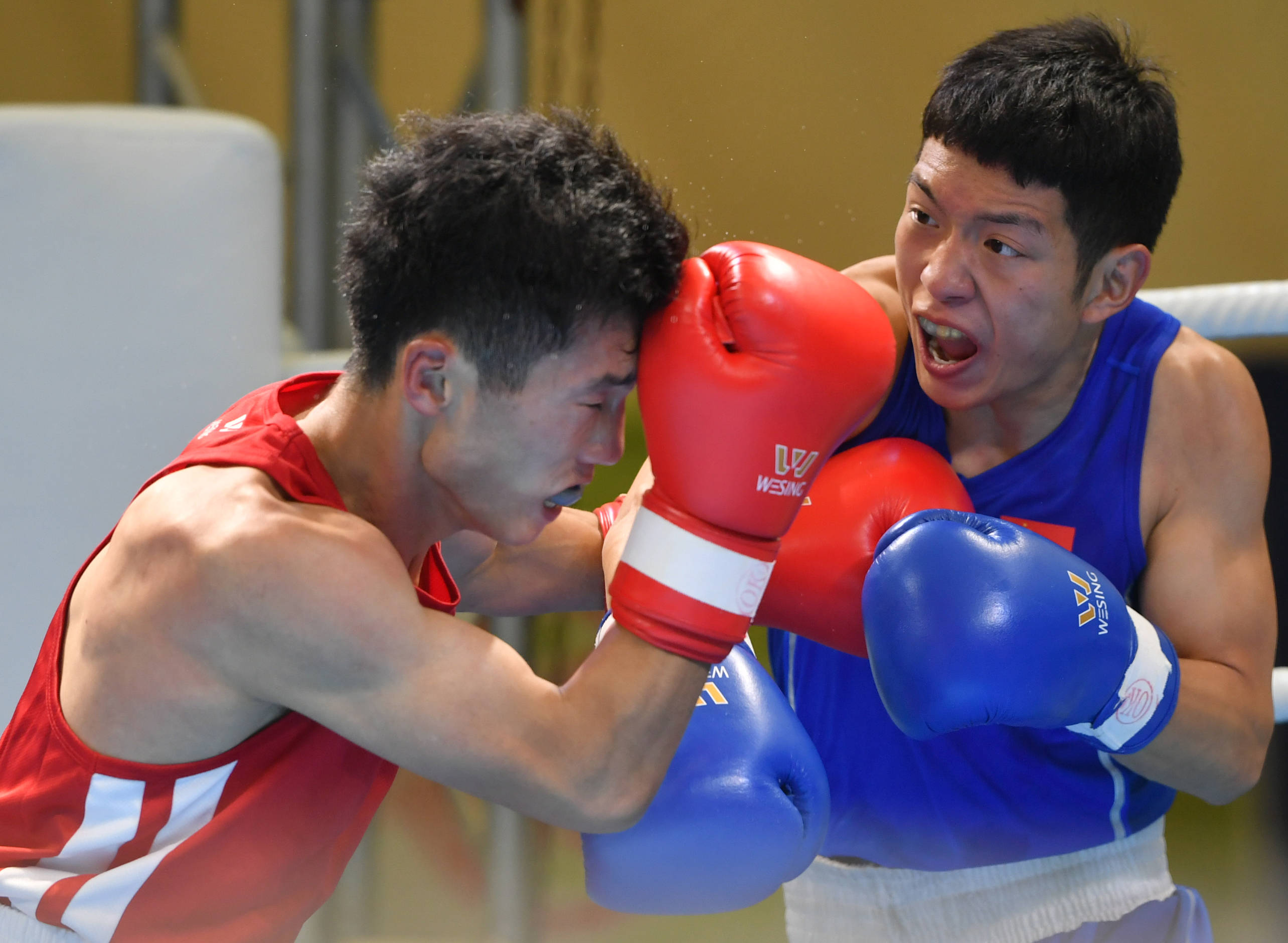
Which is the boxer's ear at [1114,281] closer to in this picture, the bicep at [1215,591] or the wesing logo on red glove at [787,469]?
the bicep at [1215,591]

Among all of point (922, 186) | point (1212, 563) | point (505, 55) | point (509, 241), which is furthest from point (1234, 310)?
point (505, 55)

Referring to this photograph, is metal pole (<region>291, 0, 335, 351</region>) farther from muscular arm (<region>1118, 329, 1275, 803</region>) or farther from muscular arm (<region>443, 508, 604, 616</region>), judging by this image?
muscular arm (<region>1118, 329, 1275, 803</region>)

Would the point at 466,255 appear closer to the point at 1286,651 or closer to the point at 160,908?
the point at 160,908

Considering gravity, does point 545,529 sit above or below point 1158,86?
below

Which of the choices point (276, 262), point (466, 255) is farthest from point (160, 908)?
point (276, 262)

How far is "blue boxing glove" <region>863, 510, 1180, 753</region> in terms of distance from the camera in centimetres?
122

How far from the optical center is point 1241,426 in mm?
1463

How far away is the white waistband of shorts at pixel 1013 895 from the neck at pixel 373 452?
858 millimetres

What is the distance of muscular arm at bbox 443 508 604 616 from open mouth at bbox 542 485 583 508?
329mm

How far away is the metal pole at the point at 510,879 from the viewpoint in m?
2.81

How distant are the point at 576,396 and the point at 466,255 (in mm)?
163

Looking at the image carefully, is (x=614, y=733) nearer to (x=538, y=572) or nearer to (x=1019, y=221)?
(x=538, y=572)

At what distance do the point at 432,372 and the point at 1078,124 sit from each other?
80cm

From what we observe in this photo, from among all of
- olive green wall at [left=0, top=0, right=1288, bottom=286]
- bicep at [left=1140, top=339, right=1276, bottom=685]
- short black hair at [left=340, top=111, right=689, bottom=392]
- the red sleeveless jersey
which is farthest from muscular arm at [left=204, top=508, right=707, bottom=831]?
olive green wall at [left=0, top=0, right=1288, bottom=286]
